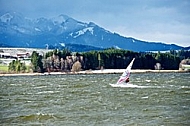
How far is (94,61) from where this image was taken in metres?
135

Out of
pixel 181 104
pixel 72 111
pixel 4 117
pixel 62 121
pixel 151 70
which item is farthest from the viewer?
pixel 151 70

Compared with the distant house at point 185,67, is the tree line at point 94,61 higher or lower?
higher

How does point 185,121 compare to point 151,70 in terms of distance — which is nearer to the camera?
point 185,121

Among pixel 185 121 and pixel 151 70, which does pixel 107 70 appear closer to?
pixel 151 70

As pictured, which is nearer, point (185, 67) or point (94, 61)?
point (94, 61)

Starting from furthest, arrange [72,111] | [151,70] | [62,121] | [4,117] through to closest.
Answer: [151,70] < [72,111] < [4,117] < [62,121]

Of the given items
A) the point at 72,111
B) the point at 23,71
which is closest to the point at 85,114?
the point at 72,111

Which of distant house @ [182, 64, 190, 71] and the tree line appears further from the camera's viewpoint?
distant house @ [182, 64, 190, 71]

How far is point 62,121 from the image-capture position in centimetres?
2045

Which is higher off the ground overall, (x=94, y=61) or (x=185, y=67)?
(x=94, y=61)

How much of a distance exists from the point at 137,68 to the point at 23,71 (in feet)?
129

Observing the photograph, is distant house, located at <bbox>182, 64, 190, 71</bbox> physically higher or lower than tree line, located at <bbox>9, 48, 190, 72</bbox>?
lower

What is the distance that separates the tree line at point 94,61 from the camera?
12693cm

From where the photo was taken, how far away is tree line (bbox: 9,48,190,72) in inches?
4997
